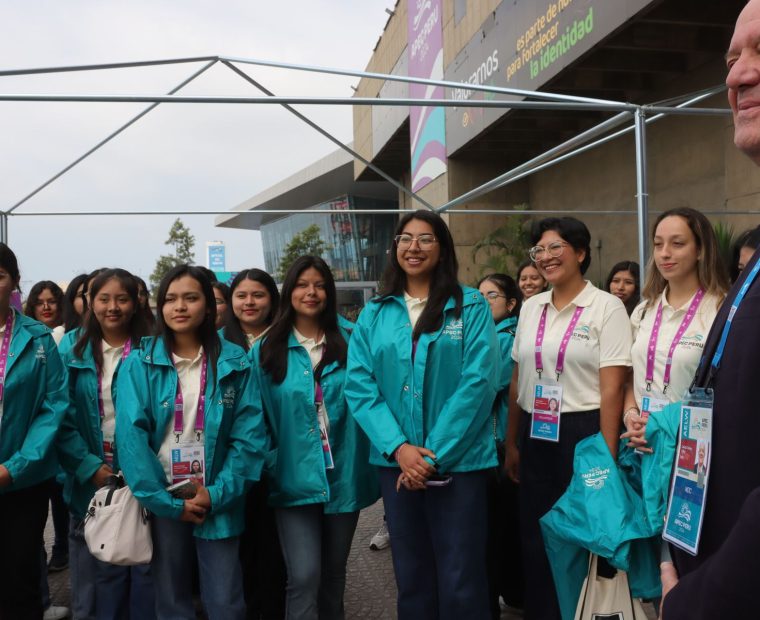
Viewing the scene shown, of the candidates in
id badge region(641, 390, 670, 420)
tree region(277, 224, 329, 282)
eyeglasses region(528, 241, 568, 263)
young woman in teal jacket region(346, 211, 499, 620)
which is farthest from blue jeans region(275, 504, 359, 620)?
tree region(277, 224, 329, 282)

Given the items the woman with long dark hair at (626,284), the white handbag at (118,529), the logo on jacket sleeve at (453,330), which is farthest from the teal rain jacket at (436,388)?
the woman with long dark hair at (626,284)

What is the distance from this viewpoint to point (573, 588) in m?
2.63

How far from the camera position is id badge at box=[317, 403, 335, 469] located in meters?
2.79

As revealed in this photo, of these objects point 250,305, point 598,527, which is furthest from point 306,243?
point 598,527

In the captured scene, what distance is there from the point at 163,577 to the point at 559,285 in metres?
2.12

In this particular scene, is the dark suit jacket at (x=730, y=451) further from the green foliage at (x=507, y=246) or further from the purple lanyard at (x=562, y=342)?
the green foliage at (x=507, y=246)

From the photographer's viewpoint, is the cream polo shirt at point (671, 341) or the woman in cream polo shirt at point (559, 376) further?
the woman in cream polo shirt at point (559, 376)

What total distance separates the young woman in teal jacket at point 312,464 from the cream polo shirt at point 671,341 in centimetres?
124

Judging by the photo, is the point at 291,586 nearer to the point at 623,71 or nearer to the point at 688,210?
the point at 688,210

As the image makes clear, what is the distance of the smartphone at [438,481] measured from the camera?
2432mm

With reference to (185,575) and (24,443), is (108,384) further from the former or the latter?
(185,575)

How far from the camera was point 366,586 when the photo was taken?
148 inches

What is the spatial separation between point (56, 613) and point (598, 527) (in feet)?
9.58

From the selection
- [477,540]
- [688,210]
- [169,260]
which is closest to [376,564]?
[477,540]
